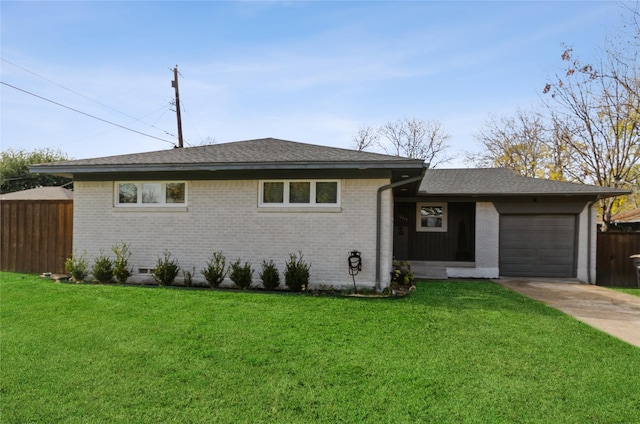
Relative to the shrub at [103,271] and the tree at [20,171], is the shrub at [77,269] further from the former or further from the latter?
the tree at [20,171]

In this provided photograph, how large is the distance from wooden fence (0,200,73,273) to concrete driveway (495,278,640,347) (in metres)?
11.6

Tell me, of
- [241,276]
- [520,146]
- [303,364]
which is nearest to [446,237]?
[241,276]

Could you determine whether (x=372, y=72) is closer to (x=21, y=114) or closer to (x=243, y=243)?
(x=243, y=243)

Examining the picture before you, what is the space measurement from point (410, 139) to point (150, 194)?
28433 millimetres

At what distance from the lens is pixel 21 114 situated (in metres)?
13.2

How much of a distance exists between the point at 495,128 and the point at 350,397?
93.8 feet

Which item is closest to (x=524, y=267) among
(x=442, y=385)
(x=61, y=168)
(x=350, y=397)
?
(x=442, y=385)

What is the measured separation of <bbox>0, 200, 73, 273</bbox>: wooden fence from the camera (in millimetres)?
9805

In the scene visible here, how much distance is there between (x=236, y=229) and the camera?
856cm

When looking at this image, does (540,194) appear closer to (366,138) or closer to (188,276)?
(188,276)

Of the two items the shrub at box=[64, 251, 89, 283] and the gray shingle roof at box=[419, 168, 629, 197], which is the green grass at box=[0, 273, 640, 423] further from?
the gray shingle roof at box=[419, 168, 629, 197]

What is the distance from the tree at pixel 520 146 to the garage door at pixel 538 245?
45.8ft

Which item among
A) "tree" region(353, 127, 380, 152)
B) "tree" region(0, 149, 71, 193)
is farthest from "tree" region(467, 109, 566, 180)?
"tree" region(0, 149, 71, 193)

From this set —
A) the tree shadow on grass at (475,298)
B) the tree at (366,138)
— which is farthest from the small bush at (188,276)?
the tree at (366,138)
